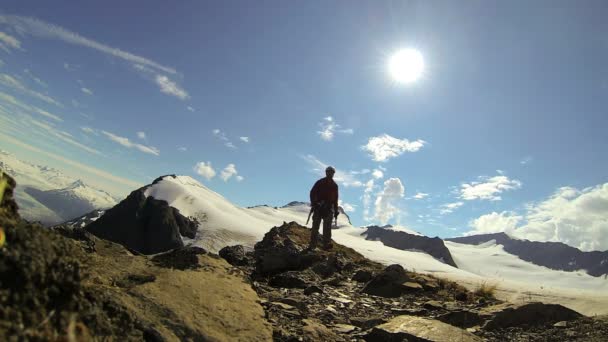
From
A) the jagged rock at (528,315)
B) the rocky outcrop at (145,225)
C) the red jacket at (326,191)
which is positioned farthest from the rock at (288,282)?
the rocky outcrop at (145,225)

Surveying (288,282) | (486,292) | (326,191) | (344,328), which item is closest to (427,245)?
(326,191)

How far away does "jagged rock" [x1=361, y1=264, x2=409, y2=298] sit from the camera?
10461mm

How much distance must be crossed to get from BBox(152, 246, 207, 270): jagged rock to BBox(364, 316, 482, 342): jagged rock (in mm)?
3093

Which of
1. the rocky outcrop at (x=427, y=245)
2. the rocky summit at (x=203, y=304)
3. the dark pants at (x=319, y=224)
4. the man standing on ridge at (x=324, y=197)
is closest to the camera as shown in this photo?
the rocky summit at (x=203, y=304)

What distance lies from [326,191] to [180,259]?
1177 centimetres

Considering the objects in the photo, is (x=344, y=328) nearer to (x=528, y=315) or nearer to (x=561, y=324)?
(x=528, y=315)

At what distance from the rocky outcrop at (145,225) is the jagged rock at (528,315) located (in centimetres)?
5792

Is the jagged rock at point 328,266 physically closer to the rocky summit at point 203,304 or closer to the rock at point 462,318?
the rocky summit at point 203,304

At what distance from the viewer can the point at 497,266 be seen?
197m

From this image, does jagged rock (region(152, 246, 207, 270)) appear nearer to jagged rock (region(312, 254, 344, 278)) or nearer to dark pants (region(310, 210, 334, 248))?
jagged rock (region(312, 254, 344, 278))

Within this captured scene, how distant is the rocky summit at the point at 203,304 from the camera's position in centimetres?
254

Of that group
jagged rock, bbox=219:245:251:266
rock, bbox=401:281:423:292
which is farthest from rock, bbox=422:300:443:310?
jagged rock, bbox=219:245:251:266

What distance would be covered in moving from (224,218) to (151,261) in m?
67.0

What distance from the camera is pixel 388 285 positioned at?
10.8 meters
